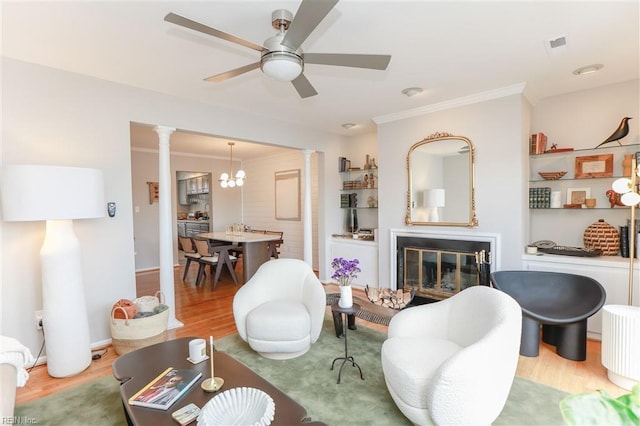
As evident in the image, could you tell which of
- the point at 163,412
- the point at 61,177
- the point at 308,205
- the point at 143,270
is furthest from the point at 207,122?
the point at 143,270

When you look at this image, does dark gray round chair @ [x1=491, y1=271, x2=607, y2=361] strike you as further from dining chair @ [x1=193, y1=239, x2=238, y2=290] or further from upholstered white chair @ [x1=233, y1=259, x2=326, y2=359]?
dining chair @ [x1=193, y1=239, x2=238, y2=290]

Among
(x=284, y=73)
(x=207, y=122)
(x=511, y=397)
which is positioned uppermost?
(x=207, y=122)

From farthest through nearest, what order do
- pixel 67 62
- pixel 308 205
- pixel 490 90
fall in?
pixel 308 205 < pixel 490 90 < pixel 67 62

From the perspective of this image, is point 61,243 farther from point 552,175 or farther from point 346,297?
point 552,175

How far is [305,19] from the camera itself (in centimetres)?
155

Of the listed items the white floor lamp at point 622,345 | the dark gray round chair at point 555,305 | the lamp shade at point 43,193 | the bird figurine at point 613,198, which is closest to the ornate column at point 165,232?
the lamp shade at point 43,193

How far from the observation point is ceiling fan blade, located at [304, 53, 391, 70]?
6.05ft

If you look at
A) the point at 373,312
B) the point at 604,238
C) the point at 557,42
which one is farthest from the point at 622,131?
the point at 373,312

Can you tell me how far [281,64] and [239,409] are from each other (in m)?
1.82

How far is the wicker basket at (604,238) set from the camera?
3.21 m

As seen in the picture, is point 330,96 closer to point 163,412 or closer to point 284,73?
point 284,73

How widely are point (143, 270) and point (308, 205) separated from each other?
4.04 metres

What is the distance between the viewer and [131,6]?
6.38 feet

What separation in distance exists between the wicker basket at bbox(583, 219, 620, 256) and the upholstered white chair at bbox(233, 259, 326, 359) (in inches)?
116
